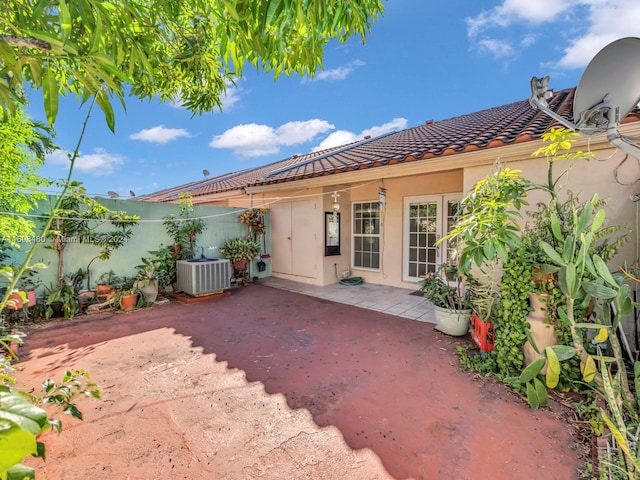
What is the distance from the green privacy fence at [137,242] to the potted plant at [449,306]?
5.66 m

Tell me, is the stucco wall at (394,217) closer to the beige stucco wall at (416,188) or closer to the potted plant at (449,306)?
the beige stucco wall at (416,188)

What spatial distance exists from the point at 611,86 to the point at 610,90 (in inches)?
1.4

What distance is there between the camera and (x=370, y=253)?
26.3 ft

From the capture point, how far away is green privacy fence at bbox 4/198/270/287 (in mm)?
5273

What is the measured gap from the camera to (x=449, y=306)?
4234 millimetres

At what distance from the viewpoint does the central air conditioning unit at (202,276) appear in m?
→ 6.27

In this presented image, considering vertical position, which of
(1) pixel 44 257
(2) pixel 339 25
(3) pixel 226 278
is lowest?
(3) pixel 226 278

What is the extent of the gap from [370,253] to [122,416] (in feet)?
21.4

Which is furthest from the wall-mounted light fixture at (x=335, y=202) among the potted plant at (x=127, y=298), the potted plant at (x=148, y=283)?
the potted plant at (x=127, y=298)

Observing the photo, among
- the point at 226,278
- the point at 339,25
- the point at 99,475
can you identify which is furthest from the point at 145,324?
the point at 339,25

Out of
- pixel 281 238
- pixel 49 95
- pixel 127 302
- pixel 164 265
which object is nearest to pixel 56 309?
pixel 127 302

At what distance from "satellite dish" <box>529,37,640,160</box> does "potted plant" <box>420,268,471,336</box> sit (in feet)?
7.66

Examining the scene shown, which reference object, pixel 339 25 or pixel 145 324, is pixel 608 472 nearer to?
pixel 339 25

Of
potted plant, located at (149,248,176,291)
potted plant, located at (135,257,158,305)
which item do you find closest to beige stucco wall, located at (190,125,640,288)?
potted plant, located at (149,248,176,291)
